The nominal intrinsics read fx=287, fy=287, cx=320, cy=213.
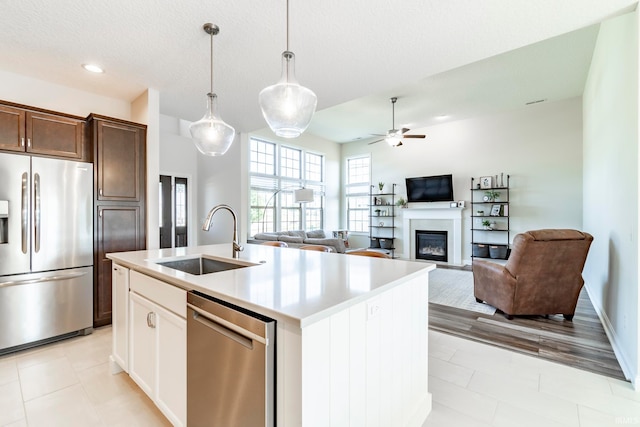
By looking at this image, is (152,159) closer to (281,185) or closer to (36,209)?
(36,209)

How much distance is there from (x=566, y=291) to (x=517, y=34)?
2.74m

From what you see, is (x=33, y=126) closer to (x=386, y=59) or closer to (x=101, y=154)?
(x=101, y=154)

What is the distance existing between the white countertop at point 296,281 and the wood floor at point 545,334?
1717 mm

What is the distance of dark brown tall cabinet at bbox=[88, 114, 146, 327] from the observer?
3125mm

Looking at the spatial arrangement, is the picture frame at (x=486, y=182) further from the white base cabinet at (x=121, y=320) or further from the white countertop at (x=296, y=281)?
the white base cabinet at (x=121, y=320)

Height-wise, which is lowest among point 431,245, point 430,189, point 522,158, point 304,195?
point 431,245

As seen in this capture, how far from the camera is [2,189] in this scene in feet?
8.35

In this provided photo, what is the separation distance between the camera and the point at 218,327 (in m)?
1.26

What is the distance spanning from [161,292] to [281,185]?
6127 millimetres

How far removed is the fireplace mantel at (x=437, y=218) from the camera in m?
7.04

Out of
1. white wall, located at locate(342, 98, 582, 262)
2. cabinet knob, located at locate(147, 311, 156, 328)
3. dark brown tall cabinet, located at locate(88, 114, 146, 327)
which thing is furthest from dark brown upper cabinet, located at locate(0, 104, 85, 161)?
white wall, located at locate(342, 98, 582, 262)

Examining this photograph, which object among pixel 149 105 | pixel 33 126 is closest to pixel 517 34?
pixel 149 105

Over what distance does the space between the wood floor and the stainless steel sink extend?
7.71ft

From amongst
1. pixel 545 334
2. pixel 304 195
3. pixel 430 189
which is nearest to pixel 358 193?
pixel 430 189
